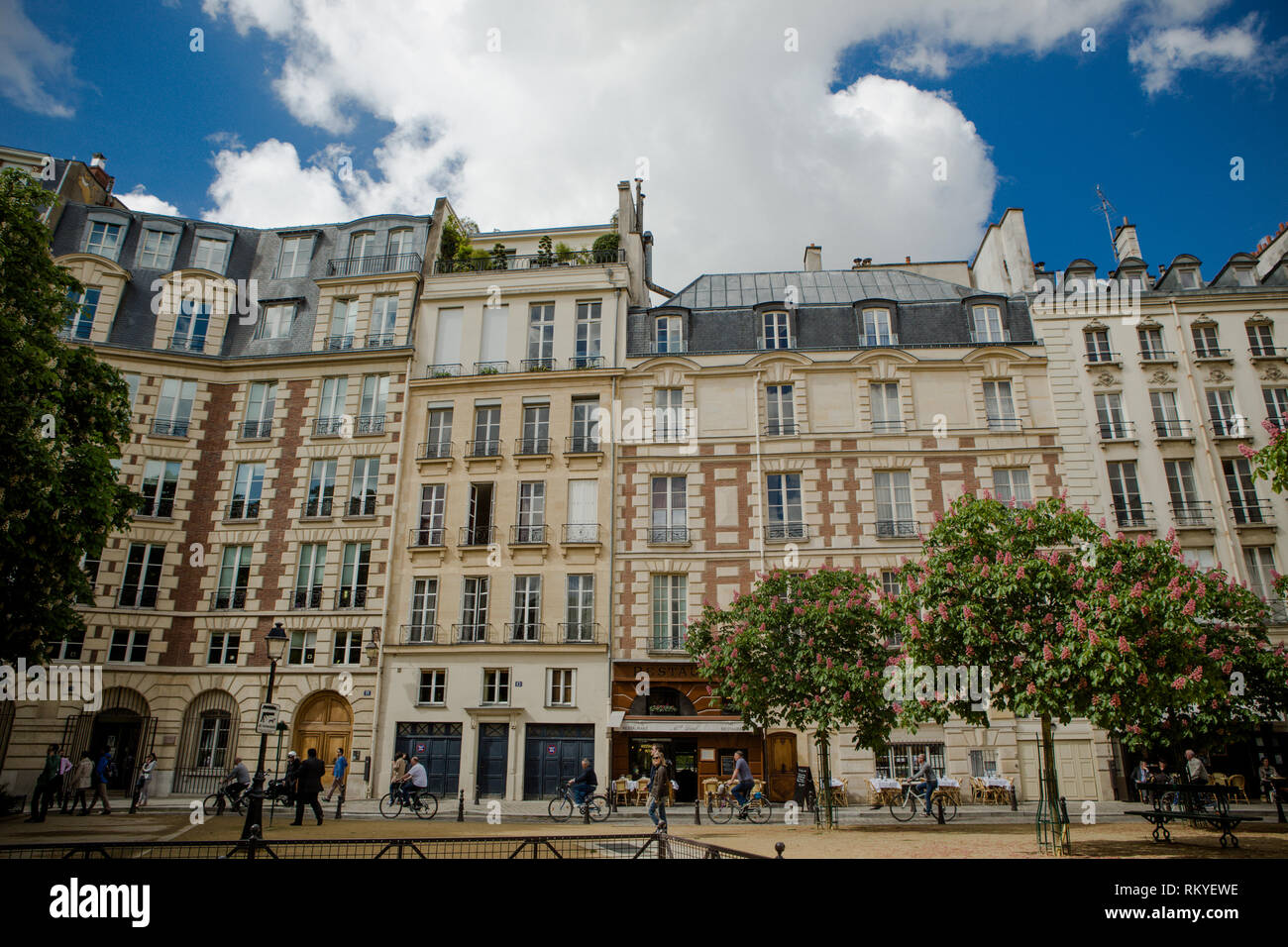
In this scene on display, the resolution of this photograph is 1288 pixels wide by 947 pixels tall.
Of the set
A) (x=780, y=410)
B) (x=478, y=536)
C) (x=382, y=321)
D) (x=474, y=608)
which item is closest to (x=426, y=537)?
(x=478, y=536)

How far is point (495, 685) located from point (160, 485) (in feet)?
50.2

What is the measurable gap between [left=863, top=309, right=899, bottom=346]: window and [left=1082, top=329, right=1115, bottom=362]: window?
22.8 feet

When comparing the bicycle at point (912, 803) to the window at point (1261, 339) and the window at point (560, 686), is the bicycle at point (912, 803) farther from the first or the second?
the window at point (1261, 339)

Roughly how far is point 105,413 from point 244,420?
11.1 metres

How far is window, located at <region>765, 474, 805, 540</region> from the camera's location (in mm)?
28516

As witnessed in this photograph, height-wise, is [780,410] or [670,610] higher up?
[780,410]

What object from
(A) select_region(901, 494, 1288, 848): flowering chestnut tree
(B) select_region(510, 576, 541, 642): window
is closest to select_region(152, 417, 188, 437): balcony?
(B) select_region(510, 576, 541, 642): window

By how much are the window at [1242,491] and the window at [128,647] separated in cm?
3853

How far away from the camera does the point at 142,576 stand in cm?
2988

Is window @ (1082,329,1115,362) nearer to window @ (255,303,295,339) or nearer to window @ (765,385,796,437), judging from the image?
window @ (765,385,796,437)

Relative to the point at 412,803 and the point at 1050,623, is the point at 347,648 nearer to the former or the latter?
the point at 412,803
